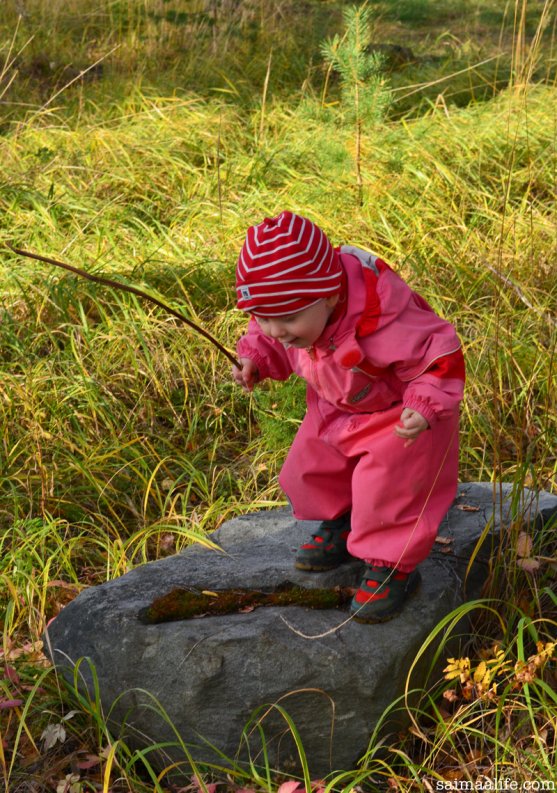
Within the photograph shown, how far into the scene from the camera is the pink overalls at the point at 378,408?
6.86ft

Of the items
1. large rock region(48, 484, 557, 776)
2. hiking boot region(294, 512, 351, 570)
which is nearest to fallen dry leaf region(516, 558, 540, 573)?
large rock region(48, 484, 557, 776)

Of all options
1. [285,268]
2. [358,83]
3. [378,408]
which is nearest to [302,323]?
[285,268]

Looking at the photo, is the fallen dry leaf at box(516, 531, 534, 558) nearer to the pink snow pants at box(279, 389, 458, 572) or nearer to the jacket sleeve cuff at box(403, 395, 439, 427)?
the pink snow pants at box(279, 389, 458, 572)

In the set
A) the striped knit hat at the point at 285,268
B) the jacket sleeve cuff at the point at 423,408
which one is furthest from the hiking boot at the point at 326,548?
the striped knit hat at the point at 285,268

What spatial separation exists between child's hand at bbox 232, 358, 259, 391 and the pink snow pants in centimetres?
18

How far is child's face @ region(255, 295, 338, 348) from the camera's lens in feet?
6.80

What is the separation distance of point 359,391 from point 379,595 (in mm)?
511

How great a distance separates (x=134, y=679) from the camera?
7.17 ft

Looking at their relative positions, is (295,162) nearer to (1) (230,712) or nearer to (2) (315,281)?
(2) (315,281)

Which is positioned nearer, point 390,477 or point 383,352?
point 383,352

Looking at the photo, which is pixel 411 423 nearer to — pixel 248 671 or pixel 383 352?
pixel 383 352

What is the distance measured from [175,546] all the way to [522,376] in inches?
57.1

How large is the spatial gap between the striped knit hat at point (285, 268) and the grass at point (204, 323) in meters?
0.53

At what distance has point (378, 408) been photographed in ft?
7.34
